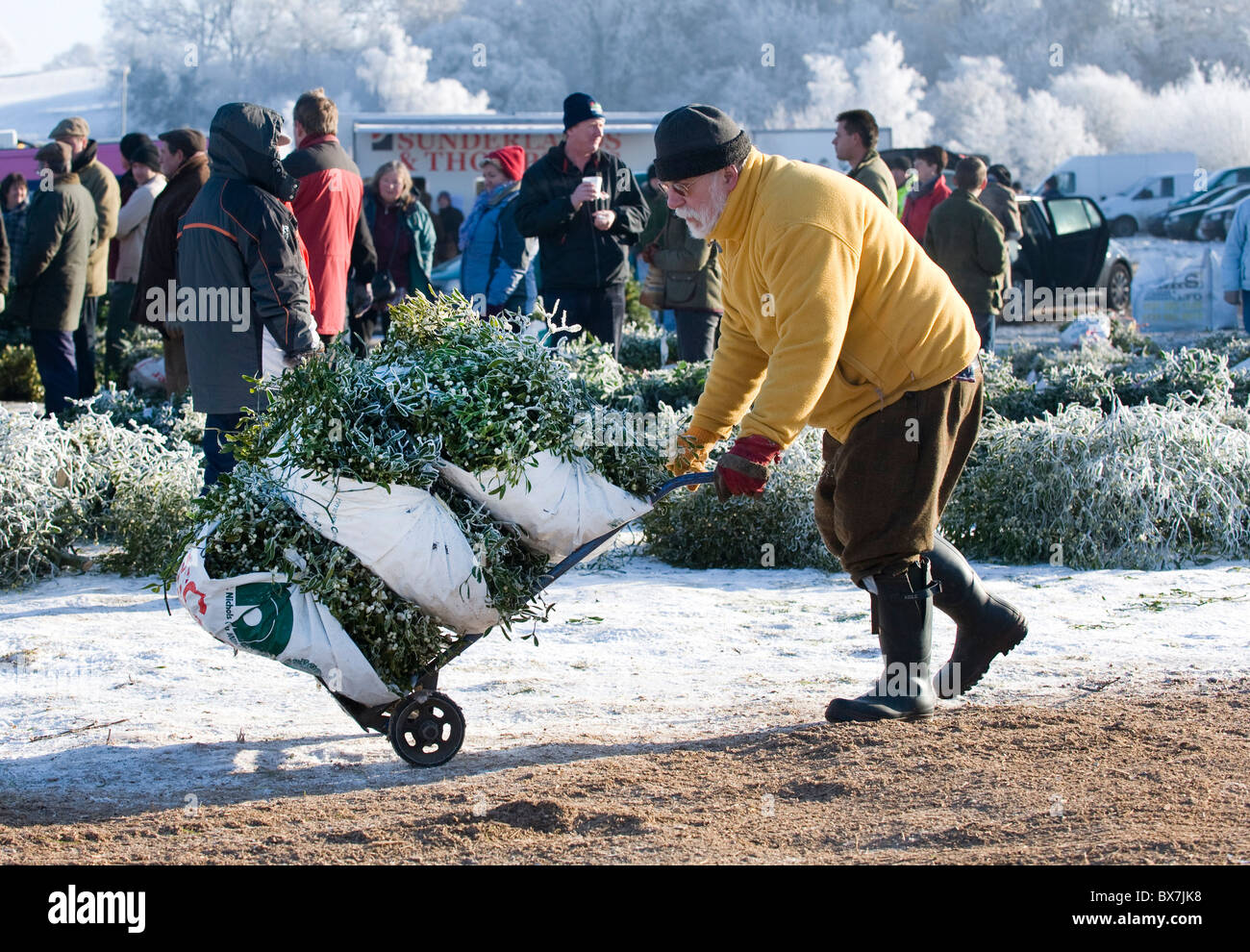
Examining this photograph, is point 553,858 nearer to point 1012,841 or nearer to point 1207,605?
point 1012,841

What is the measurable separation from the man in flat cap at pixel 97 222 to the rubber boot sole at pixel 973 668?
8.17 metres

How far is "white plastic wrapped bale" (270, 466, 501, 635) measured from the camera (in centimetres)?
375

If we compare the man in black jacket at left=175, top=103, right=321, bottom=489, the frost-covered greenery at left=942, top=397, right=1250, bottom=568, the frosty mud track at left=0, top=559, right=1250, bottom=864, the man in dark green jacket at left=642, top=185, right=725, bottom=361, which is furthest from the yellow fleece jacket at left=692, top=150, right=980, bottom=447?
the man in dark green jacket at left=642, top=185, right=725, bottom=361

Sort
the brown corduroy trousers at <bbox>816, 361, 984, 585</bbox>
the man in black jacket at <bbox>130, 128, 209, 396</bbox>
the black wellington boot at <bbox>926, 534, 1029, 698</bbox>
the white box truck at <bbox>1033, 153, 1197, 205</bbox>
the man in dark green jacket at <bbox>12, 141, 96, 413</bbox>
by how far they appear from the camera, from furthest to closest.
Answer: the white box truck at <bbox>1033, 153, 1197, 205</bbox>
the man in dark green jacket at <bbox>12, 141, 96, 413</bbox>
the man in black jacket at <bbox>130, 128, 209, 396</bbox>
the black wellington boot at <bbox>926, 534, 1029, 698</bbox>
the brown corduroy trousers at <bbox>816, 361, 984, 585</bbox>

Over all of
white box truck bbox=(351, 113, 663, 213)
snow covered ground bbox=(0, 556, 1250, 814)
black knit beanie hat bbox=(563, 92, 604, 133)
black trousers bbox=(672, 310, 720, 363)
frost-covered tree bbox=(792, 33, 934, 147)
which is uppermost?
frost-covered tree bbox=(792, 33, 934, 147)

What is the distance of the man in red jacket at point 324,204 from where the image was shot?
6633mm

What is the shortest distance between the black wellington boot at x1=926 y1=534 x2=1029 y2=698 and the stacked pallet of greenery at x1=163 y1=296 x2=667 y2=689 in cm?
116

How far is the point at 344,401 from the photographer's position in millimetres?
3857

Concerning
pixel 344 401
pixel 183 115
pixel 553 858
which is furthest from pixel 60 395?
pixel 183 115

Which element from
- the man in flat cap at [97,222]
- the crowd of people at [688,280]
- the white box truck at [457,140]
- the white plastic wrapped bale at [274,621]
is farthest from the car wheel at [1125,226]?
the white plastic wrapped bale at [274,621]

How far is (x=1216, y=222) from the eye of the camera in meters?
26.5

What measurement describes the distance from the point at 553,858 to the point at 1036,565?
4.09 m

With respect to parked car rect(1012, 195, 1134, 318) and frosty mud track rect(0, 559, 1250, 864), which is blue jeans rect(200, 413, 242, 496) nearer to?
frosty mud track rect(0, 559, 1250, 864)

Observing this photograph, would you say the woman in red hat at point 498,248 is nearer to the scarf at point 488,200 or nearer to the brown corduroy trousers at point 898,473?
the scarf at point 488,200
